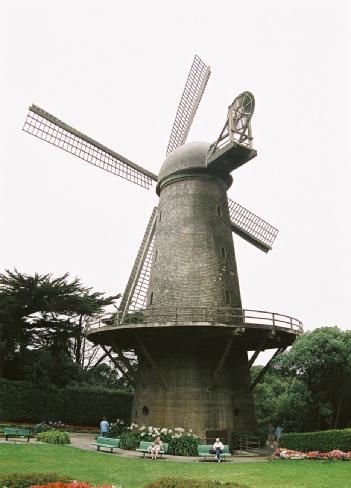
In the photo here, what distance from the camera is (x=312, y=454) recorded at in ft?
48.3

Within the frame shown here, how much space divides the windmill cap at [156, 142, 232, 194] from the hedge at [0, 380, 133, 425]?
13.6 meters

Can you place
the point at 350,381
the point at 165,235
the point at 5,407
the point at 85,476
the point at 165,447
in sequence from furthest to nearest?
the point at 5,407, the point at 165,235, the point at 350,381, the point at 165,447, the point at 85,476

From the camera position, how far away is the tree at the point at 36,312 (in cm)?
2577

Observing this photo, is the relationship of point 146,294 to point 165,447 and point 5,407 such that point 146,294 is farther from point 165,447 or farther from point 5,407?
point 5,407

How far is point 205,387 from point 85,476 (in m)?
7.25

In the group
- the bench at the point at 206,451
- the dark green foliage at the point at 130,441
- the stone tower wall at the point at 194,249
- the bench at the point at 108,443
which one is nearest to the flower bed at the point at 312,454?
the bench at the point at 206,451

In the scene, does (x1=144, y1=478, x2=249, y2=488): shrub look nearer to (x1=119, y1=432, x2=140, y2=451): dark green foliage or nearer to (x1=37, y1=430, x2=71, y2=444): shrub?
(x1=119, y1=432, x2=140, y2=451): dark green foliage

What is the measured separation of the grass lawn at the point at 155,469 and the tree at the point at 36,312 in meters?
11.5

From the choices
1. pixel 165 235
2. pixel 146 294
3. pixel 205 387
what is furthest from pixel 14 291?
pixel 205 387

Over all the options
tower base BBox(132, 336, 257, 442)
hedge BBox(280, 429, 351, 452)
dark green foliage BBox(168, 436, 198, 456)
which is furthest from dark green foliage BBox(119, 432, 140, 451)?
hedge BBox(280, 429, 351, 452)

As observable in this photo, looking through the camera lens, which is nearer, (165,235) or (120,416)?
(165,235)

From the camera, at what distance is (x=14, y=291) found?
2652cm

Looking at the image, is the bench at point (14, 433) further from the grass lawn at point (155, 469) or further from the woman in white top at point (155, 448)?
the woman in white top at point (155, 448)

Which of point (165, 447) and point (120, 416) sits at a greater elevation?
point (120, 416)
